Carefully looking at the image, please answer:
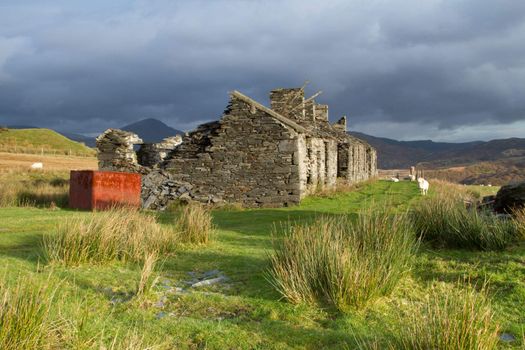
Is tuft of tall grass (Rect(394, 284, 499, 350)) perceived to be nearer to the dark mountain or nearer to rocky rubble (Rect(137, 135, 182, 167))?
rocky rubble (Rect(137, 135, 182, 167))

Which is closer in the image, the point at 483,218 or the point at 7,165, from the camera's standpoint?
the point at 483,218

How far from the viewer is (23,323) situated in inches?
157

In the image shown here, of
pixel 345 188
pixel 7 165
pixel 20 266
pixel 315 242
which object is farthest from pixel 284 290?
pixel 7 165

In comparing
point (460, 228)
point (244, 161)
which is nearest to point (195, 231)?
point (460, 228)

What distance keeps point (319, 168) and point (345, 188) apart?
2393mm

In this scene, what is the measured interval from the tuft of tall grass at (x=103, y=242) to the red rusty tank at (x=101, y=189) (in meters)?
6.53

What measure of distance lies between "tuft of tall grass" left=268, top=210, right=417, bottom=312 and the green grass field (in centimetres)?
17

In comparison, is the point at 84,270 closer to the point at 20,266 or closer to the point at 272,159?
the point at 20,266

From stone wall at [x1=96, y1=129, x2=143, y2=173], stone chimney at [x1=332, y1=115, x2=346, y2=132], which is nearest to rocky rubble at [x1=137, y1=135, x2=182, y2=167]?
stone wall at [x1=96, y1=129, x2=143, y2=173]

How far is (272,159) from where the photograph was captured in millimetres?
18078

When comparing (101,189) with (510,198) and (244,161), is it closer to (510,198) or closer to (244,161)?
(244,161)

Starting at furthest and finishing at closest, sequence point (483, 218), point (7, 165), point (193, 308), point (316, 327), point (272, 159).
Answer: point (7, 165) → point (272, 159) → point (483, 218) → point (193, 308) → point (316, 327)

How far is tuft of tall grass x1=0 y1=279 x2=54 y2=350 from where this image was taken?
3.84 metres

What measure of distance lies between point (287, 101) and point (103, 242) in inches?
728
